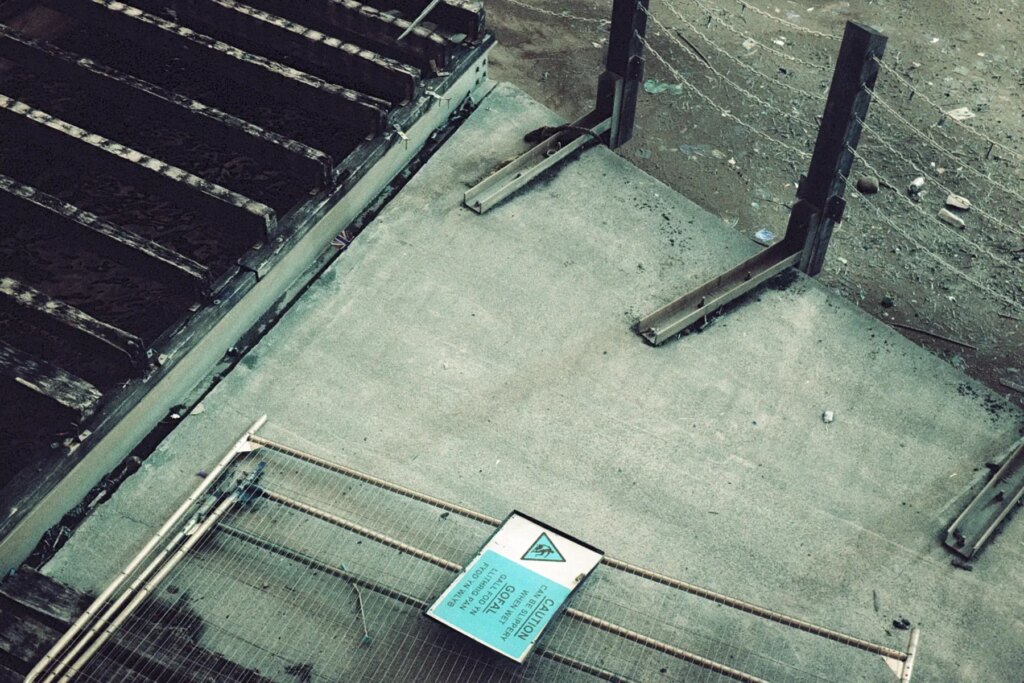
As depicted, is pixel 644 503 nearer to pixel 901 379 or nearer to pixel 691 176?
pixel 901 379

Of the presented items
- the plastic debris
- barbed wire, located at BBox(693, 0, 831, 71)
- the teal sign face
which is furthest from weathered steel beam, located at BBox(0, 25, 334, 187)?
barbed wire, located at BBox(693, 0, 831, 71)

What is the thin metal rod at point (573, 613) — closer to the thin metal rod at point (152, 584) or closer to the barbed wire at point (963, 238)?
the thin metal rod at point (152, 584)

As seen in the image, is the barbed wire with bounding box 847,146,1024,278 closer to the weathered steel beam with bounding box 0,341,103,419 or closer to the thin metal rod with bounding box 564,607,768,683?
the thin metal rod with bounding box 564,607,768,683

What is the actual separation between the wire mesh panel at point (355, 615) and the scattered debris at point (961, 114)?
5936 mm

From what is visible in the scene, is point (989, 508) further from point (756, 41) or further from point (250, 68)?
point (756, 41)

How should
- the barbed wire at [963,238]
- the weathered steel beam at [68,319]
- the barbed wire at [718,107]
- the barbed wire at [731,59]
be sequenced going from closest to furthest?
the weathered steel beam at [68,319]
the barbed wire at [963,238]
the barbed wire at [718,107]
the barbed wire at [731,59]

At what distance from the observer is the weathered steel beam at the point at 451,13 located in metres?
7.78

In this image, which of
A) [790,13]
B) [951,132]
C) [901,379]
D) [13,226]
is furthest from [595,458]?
[790,13]

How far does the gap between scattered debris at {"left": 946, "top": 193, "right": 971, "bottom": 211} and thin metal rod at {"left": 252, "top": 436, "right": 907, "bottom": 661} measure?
472cm

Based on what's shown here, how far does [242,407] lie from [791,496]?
129 inches

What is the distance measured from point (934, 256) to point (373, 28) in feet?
15.5

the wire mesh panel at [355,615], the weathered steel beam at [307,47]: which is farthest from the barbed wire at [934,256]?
the wire mesh panel at [355,615]

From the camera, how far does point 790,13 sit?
10375mm

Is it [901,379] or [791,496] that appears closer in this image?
[791,496]
